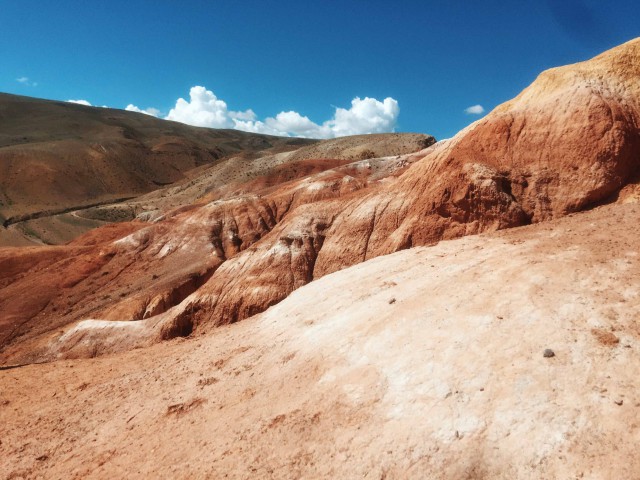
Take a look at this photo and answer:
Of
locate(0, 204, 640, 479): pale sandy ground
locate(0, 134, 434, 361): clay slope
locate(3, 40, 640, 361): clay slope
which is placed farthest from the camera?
locate(0, 134, 434, 361): clay slope

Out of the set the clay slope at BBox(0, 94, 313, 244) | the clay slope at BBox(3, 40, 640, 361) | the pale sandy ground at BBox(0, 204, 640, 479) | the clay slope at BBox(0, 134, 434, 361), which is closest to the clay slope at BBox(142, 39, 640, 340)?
the clay slope at BBox(3, 40, 640, 361)

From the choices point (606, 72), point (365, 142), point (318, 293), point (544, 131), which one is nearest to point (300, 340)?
point (318, 293)

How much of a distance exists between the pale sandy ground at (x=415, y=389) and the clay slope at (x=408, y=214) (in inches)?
101

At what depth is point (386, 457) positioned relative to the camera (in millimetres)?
6590

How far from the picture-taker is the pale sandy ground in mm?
6105

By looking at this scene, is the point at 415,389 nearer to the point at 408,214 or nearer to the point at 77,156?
the point at 408,214

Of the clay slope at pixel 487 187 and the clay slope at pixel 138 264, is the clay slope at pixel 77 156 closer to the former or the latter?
the clay slope at pixel 138 264

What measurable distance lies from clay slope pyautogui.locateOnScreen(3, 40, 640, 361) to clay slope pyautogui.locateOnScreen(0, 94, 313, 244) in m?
45.6

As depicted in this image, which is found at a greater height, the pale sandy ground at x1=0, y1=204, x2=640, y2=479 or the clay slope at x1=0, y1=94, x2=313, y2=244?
the clay slope at x1=0, y1=94, x2=313, y2=244

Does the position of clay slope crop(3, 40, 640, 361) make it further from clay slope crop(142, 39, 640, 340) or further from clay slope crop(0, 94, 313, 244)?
clay slope crop(0, 94, 313, 244)

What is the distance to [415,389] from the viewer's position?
7566 mm

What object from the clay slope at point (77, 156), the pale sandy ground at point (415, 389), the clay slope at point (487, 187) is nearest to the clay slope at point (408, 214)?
the clay slope at point (487, 187)

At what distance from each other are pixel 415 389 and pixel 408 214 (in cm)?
1334

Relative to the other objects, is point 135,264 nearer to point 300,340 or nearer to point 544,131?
point 300,340
